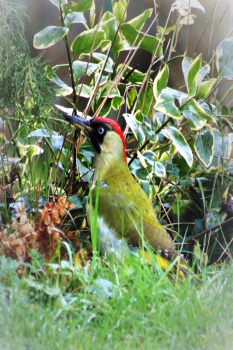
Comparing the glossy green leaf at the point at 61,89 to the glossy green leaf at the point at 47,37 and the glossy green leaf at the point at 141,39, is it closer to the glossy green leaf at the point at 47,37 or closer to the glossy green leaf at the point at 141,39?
the glossy green leaf at the point at 47,37

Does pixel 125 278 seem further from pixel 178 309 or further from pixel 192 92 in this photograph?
pixel 192 92

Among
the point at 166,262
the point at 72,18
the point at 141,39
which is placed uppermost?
the point at 72,18

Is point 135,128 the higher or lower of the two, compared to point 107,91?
lower

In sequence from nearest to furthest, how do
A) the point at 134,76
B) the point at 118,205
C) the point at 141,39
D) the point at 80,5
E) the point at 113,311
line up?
the point at 113,311 → the point at 118,205 → the point at 80,5 → the point at 141,39 → the point at 134,76

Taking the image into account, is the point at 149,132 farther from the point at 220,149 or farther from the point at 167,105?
the point at 220,149

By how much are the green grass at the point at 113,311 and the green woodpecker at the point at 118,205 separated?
232 millimetres

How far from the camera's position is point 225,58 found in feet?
7.25

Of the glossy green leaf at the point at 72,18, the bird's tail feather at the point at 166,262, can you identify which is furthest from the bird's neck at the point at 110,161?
the glossy green leaf at the point at 72,18

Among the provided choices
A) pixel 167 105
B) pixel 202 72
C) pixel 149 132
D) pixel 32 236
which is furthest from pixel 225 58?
pixel 32 236

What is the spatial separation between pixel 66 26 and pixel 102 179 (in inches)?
29.0

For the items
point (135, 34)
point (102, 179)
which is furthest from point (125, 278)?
point (135, 34)

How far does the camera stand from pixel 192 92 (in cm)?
208

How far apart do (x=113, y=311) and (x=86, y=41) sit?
137 cm

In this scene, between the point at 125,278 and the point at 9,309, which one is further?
the point at 125,278
